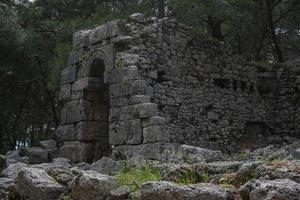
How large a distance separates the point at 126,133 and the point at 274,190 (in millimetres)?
8661

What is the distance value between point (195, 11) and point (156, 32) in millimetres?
3350

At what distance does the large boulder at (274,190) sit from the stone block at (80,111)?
398 inches

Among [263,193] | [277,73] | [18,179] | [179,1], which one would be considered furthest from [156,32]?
[263,193]

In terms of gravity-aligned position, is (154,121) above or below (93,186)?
above

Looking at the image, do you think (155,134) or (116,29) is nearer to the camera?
(155,134)

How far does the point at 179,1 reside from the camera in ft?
50.8

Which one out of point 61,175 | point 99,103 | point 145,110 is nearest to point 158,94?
point 145,110

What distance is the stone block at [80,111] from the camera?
13.6 m

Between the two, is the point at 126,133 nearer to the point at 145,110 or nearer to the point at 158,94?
the point at 145,110

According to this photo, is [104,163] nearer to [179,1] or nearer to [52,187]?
[52,187]

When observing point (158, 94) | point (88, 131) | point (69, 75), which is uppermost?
point (69, 75)

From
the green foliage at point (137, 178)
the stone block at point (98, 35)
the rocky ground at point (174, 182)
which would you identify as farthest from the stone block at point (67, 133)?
the green foliage at point (137, 178)

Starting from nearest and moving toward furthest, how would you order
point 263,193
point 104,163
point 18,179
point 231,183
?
point 263,193 → point 231,183 → point 18,179 → point 104,163

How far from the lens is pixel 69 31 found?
18969mm
